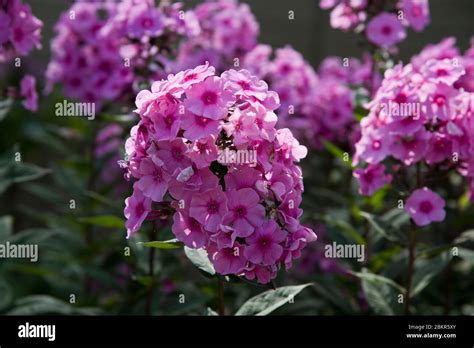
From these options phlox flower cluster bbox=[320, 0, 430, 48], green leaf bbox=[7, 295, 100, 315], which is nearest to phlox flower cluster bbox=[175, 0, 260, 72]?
phlox flower cluster bbox=[320, 0, 430, 48]

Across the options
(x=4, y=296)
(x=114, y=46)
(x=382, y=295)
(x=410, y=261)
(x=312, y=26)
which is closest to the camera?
(x=410, y=261)

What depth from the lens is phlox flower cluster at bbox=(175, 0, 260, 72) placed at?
11.6ft

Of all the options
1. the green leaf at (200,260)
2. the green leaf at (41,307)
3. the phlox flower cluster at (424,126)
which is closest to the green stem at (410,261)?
the phlox flower cluster at (424,126)

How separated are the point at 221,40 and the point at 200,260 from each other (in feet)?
5.80

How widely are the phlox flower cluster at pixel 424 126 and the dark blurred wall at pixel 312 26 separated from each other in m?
2.92

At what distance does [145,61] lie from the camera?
299 cm

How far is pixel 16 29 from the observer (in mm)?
2695

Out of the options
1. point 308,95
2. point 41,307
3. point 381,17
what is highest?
point 381,17

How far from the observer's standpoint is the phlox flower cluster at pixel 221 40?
354 centimetres

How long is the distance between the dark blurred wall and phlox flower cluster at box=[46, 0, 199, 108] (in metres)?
1.78

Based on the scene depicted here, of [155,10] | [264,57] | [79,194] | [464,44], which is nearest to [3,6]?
[155,10]

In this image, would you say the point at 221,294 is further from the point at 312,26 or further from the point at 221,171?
the point at 312,26

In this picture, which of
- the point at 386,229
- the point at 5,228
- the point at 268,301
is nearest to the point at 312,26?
the point at 5,228

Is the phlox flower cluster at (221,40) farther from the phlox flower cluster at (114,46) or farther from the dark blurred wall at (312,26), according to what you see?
the dark blurred wall at (312,26)
